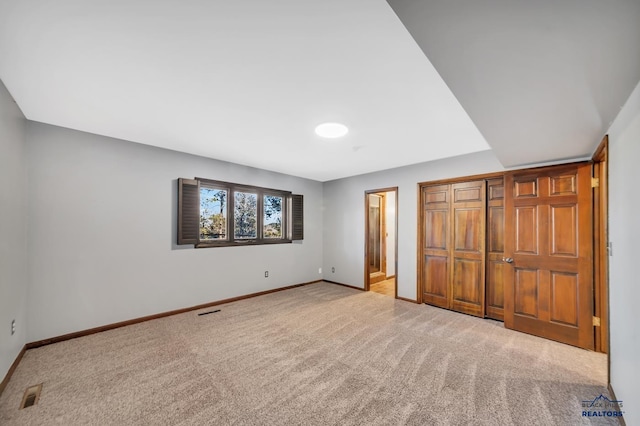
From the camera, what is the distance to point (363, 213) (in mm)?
5117

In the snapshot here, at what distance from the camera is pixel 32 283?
8.71ft

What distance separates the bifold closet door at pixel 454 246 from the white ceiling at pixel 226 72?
986 mm

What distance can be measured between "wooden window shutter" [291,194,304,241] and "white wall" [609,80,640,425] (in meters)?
4.36

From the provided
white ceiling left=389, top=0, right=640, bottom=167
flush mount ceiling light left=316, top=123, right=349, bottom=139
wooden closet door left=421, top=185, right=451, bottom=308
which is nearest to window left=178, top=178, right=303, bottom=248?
flush mount ceiling light left=316, top=123, right=349, bottom=139

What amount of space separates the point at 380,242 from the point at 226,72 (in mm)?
5101

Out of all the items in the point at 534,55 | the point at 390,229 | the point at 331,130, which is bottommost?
the point at 390,229

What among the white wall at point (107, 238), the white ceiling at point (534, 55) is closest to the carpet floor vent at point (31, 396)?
the white wall at point (107, 238)

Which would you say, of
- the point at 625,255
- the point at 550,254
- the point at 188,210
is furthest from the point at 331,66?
the point at 550,254

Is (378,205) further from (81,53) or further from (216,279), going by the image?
(81,53)

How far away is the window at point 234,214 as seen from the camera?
12.4 ft

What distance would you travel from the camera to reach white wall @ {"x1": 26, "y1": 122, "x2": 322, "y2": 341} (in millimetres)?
2742

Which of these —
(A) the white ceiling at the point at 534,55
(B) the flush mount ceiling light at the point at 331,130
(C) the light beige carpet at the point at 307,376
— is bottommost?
(C) the light beige carpet at the point at 307,376

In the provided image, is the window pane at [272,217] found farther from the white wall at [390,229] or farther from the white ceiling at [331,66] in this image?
the white wall at [390,229]

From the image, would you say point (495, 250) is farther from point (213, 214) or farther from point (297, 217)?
point (213, 214)
